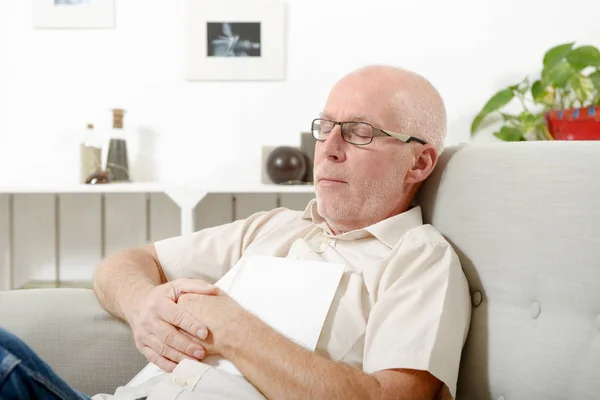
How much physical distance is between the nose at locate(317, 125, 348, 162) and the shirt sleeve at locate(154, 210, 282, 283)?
31cm

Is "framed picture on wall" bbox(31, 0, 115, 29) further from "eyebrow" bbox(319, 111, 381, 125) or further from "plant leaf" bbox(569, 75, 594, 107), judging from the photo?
"plant leaf" bbox(569, 75, 594, 107)

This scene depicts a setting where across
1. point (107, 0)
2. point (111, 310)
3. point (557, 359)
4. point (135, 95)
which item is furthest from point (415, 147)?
point (107, 0)

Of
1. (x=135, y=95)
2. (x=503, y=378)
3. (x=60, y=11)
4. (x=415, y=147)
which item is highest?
(x=60, y=11)

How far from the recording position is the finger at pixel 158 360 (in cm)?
112

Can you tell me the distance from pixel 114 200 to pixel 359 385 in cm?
196

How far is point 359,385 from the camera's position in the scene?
3.08 ft

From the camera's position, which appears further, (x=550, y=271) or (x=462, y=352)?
(x=462, y=352)

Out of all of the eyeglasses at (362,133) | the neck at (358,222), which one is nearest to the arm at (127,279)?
the neck at (358,222)

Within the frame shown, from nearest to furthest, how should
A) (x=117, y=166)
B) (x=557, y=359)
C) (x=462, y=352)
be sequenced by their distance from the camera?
1. (x=557, y=359)
2. (x=462, y=352)
3. (x=117, y=166)

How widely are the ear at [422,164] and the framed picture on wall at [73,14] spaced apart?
182 centimetres

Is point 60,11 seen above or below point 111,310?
above

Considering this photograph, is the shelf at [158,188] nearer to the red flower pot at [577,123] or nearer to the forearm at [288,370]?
the red flower pot at [577,123]

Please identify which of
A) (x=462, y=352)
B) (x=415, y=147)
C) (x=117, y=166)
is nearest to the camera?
(x=462, y=352)

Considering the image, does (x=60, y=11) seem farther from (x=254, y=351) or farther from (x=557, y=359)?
(x=557, y=359)
